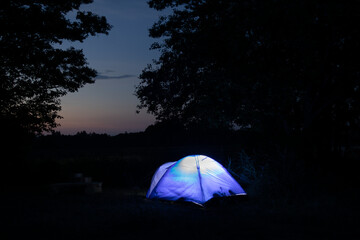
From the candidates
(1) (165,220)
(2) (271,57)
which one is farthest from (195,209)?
(2) (271,57)

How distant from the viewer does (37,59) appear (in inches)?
718

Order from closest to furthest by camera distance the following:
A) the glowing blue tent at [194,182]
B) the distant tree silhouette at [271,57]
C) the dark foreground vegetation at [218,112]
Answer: the dark foreground vegetation at [218,112], the glowing blue tent at [194,182], the distant tree silhouette at [271,57]

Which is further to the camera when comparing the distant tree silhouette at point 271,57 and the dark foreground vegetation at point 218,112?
the distant tree silhouette at point 271,57

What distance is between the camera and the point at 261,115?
587 inches

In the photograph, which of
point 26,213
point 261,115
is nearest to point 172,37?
point 261,115

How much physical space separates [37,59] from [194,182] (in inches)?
412

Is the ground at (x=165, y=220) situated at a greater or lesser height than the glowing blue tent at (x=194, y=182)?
lesser

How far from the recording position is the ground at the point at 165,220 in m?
7.77

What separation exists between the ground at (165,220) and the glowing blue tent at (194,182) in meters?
0.35

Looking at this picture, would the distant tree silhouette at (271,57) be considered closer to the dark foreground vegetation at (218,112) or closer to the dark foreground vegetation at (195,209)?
the dark foreground vegetation at (218,112)

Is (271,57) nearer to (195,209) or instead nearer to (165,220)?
(195,209)

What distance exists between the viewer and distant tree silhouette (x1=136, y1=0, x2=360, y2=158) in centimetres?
1316

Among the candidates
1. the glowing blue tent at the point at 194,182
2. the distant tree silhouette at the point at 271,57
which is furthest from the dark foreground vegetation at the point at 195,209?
the distant tree silhouette at the point at 271,57

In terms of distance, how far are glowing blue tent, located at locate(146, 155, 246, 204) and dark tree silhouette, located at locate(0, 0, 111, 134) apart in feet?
28.3
